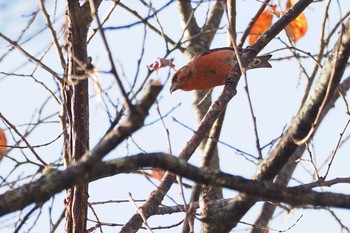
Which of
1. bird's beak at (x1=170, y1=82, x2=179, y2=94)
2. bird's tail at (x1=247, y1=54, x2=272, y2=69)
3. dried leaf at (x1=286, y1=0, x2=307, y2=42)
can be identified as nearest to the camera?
bird's beak at (x1=170, y1=82, x2=179, y2=94)

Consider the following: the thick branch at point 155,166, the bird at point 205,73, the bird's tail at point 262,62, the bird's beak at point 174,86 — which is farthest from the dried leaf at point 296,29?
the thick branch at point 155,166

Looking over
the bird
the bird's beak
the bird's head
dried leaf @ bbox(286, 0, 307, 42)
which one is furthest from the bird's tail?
the bird's beak

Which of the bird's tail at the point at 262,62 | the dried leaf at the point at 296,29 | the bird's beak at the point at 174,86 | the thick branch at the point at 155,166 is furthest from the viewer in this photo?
the dried leaf at the point at 296,29

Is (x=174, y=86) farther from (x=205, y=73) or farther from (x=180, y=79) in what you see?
(x=205, y=73)

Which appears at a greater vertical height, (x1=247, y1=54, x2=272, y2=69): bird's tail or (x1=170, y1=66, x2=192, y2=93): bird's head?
(x1=247, y1=54, x2=272, y2=69): bird's tail

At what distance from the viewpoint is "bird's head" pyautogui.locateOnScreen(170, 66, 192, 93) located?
5578 mm

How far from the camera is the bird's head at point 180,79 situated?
5.58 m

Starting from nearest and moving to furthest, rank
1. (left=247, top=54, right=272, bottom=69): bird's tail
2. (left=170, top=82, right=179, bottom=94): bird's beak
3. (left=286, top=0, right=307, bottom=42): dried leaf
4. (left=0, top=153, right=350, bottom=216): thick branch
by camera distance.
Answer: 1. (left=0, top=153, right=350, bottom=216): thick branch
2. (left=170, top=82, right=179, bottom=94): bird's beak
3. (left=247, top=54, right=272, bottom=69): bird's tail
4. (left=286, top=0, right=307, bottom=42): dried leaf

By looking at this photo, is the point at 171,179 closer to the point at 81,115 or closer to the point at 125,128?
the point at 81,115

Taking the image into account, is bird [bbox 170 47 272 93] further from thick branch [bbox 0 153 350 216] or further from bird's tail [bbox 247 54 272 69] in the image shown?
thick branch [bbox 0 153 350 216]

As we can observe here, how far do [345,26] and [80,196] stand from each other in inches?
64.6

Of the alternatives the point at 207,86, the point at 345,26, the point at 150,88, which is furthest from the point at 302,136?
the point at 207,86

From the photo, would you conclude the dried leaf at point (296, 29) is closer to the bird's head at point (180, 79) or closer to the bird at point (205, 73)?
the bird at point (205, 73)

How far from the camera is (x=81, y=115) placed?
365 cm
